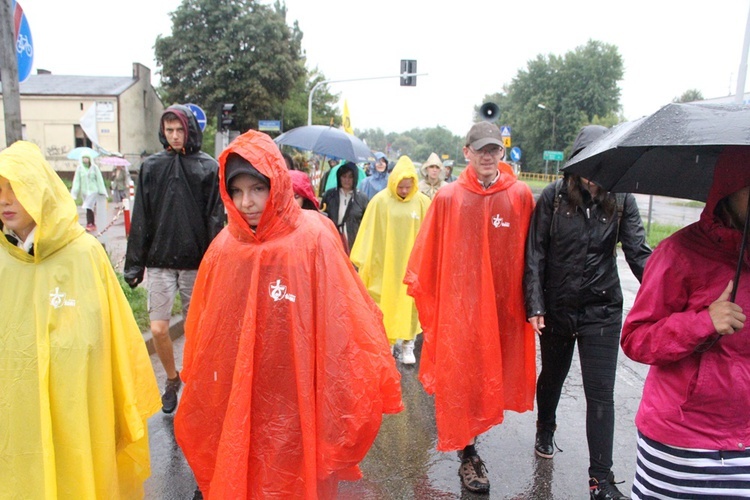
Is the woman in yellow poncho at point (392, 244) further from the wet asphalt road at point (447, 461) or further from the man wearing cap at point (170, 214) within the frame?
the man wearing cap at point (170, 214)

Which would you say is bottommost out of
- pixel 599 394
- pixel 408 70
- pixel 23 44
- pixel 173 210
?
pixel 599 394

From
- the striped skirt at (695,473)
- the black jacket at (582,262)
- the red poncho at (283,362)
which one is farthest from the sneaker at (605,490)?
the red poncho at (283,362)

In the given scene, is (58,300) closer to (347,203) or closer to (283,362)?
(283,362)

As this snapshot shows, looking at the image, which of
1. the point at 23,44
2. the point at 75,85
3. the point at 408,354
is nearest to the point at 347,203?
the point at 408,354

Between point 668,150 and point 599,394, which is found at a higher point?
point 668,150

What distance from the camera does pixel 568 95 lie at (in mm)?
69375

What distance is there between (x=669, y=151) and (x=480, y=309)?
1618 mm

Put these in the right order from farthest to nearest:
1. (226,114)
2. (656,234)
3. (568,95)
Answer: (568,95), (656,234), (226,114)

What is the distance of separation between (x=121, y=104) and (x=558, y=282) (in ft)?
144

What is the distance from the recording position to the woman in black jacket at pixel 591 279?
3312 mm

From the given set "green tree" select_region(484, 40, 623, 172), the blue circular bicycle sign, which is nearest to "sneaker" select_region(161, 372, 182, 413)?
the blue circular bicycle sign

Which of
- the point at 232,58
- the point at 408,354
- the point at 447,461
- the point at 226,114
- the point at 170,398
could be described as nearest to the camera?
the point at 447,461

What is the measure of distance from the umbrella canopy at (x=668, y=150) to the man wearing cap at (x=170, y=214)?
274 cm

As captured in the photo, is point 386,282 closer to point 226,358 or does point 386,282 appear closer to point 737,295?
point 226,358
